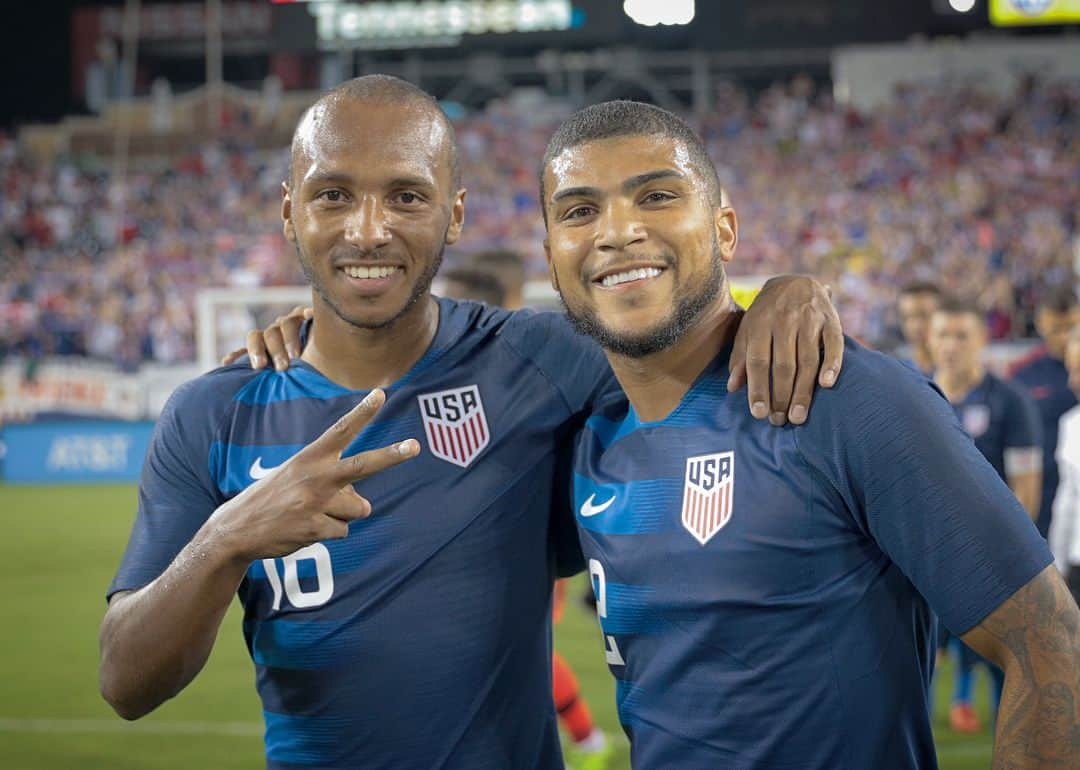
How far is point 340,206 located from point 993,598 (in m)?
1.41

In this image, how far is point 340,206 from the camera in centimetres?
240

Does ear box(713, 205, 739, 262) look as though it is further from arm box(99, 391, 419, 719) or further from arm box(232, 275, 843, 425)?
arm box(99, 391, 419, 719)

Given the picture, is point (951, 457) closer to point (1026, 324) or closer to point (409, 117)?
point (409, 117)

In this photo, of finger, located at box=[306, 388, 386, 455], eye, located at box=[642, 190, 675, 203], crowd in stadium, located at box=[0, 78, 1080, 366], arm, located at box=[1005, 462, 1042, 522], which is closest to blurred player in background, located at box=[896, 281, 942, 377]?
arm, located at box=[1005, 462, 1042, 522]

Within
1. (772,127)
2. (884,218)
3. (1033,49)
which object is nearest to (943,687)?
(884,218)

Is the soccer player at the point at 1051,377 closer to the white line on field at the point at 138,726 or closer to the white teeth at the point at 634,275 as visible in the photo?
the white line on field at the point at 138,726

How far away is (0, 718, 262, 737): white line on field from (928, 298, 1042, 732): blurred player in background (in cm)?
359

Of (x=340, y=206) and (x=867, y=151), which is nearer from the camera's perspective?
(x=340, y=206)

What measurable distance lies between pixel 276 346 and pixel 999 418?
410 cm

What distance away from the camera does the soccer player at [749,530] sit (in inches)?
73.3

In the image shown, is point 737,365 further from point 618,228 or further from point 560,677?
point 560,677

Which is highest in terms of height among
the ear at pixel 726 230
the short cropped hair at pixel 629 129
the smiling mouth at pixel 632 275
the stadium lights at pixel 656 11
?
the stadium lights at pixel 656 11

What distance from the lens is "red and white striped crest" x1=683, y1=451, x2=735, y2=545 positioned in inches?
83.1

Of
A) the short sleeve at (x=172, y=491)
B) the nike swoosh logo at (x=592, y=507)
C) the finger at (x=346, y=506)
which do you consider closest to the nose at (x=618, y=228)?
the nike swoosh logo at (x=592, y=507)
